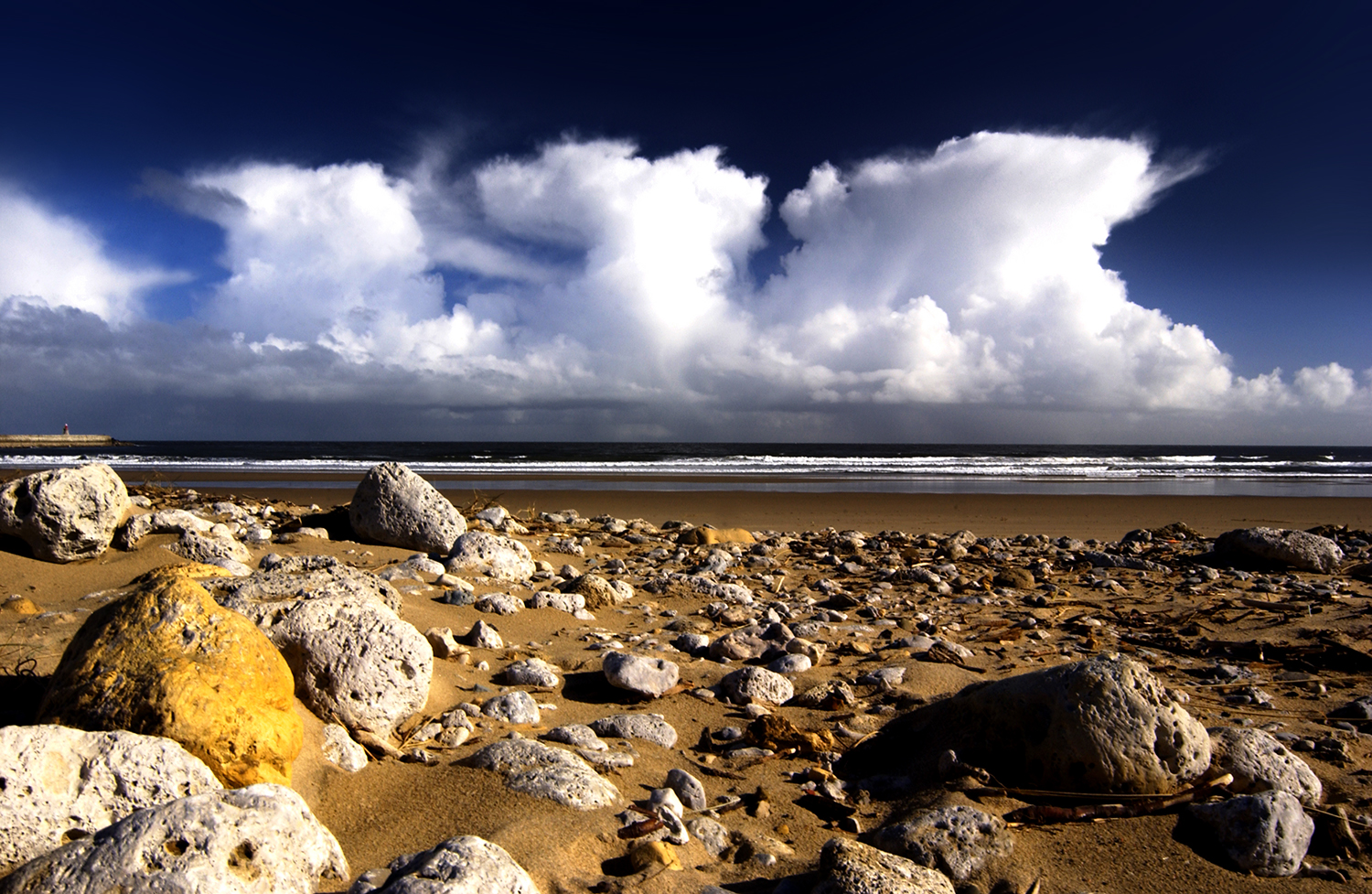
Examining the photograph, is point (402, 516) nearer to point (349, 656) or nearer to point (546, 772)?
point (349, 656)

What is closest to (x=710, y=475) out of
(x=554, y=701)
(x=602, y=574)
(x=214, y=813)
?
(x=602, y=574)

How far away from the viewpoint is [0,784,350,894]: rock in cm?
154

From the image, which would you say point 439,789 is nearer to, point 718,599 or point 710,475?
point 718,599

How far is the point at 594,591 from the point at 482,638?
136 cm

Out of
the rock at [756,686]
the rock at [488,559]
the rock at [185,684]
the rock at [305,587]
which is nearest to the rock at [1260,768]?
the rock at [756,686]

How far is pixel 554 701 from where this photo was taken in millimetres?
3539

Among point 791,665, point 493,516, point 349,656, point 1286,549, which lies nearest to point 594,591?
point 791,665

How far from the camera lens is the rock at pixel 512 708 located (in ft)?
10.6

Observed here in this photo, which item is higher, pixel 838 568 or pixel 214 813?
pixel 214 813

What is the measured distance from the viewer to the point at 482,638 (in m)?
4.13

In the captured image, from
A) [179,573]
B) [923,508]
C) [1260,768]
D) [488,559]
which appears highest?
[179,573]

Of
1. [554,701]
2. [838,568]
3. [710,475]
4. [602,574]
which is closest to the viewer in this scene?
[554,701]

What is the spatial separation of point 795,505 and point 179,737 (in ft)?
45.9

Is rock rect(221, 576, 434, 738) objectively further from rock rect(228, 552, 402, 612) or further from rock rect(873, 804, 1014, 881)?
rock rect(873, 804, 1014, 881)
